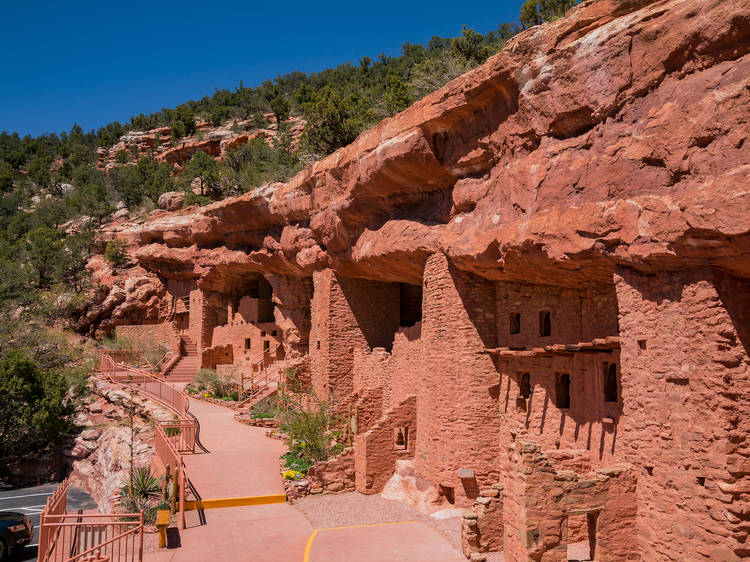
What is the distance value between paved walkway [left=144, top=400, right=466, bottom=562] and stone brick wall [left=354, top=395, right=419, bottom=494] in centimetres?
237

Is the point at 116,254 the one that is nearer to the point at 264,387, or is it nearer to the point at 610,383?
the point at 264,387

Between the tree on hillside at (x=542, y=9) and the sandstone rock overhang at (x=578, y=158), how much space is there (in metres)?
12.3

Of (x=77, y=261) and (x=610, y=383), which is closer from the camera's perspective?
(x=610, y=383)

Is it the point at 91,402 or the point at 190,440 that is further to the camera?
the point at 91,402

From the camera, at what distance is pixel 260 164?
133ft

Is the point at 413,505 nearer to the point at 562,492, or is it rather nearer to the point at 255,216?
the point at 562,492

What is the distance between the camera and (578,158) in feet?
39.3

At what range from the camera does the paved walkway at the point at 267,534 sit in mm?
13398

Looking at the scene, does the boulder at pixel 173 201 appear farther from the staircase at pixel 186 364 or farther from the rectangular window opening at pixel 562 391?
the rectangular window opening at pixel 562 391

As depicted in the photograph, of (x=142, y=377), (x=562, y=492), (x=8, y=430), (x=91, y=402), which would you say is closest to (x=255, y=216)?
(x=142, y=377)

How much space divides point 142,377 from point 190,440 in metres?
11.1

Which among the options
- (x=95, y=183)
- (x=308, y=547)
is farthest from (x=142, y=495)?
(x=95, y=183)

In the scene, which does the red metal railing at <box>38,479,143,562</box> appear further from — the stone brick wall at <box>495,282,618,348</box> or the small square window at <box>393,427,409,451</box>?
the stone brick wall at <box>495,282,618,348</box>

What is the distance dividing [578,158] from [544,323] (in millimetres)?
5210
